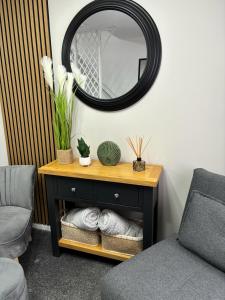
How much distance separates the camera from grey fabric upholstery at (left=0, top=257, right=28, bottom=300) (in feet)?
3.74

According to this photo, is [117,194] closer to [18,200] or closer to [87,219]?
[87,219]

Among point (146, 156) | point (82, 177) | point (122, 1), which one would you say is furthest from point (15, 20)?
point (146, 156)

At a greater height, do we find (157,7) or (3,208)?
(157,7)

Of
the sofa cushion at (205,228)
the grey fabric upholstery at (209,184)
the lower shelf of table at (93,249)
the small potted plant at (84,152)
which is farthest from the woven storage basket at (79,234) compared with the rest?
the grey fabric upholstery at (209,184)

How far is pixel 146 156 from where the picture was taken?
6.08ft

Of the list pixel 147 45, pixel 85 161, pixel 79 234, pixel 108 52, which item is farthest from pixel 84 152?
pixel 147 45

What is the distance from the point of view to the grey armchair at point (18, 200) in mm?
1755

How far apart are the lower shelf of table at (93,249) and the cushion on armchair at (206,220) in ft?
1.78

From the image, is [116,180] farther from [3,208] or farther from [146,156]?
[3,208]

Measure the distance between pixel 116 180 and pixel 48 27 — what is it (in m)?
1.34

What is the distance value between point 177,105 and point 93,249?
127 cm

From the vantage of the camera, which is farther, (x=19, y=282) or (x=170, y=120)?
(x=170, y=120)

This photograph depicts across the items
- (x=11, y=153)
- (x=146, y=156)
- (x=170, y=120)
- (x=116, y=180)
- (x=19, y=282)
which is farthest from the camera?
(x=11, y=153)

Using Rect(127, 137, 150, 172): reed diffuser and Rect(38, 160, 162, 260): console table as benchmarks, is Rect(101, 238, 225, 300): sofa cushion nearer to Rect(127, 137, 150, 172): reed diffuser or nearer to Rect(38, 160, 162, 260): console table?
Rect(38, 160, 162, 260): console table
